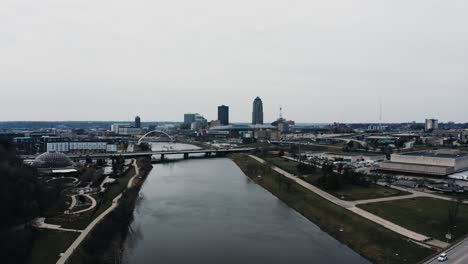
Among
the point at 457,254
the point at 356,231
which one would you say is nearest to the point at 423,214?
the point at 356,231

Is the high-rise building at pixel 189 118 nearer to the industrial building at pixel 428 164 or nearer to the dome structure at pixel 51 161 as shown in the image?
the dome structure at pixel 51 161

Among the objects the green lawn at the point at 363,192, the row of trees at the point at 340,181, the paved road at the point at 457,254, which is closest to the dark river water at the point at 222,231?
the paved road at the point at 457,254

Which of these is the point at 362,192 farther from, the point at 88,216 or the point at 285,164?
the point at 88,216

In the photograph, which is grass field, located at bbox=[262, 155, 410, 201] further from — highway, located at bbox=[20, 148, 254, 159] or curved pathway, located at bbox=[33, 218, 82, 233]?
highway, located at bbox=[20, 148, 254, 159]

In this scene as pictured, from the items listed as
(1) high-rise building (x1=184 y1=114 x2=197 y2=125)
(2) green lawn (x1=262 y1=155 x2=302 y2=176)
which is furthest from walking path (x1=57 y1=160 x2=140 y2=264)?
(1) high-rise building (x1=184 y1=114 x2=197 y2=125)

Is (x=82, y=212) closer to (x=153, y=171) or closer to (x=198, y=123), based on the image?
(x=153, y=171)

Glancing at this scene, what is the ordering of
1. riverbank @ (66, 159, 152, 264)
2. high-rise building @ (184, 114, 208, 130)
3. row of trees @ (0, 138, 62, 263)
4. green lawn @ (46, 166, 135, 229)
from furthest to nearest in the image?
high-rise building @ (184, 114, 208, 130)
green lawn @ (46, 166, 135, 229)
riverbank @ (66, 159, 152, 264)
row of trees @ (0, 138, 62, 263)
